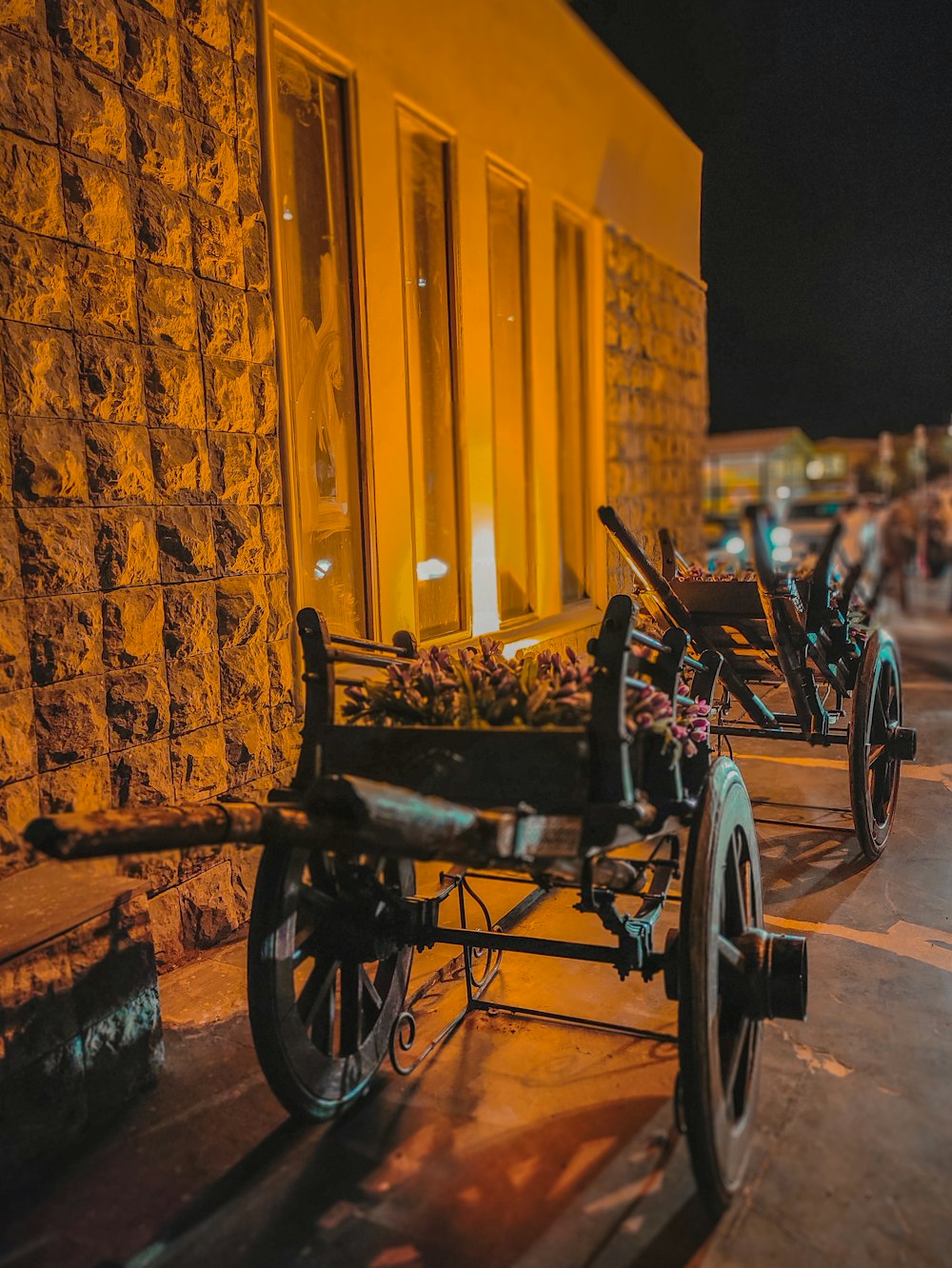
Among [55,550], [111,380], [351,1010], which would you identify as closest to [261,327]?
[111,380]

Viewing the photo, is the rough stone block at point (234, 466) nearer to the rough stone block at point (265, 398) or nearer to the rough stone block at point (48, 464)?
the rough stone block at point (265, 398)

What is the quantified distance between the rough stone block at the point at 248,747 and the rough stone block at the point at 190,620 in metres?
0.38

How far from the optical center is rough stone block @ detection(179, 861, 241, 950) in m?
4.04

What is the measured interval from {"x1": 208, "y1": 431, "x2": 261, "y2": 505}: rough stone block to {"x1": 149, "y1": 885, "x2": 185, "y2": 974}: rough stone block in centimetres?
166

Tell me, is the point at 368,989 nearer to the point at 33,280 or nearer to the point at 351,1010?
the point at 351,1010

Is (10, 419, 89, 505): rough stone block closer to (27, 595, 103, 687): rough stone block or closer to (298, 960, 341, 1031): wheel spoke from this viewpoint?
(27, 595, 103, 687): rough stone block

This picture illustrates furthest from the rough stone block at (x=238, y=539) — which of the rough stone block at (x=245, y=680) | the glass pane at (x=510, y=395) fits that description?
the glass pane at (x=510, y=395)

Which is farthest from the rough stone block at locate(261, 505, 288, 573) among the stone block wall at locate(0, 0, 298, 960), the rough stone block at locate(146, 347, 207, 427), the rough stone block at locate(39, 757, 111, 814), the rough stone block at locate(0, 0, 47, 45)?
the rough stone block at locate(0, 0, 47, 45)

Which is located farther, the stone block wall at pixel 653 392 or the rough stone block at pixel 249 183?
the stone block wall at pixel 653 392

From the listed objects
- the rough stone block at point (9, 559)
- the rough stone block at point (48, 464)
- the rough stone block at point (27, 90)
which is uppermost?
the rough stone block at point (27, 90)

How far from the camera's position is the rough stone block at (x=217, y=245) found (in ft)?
13.3

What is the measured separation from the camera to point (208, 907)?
4.13m

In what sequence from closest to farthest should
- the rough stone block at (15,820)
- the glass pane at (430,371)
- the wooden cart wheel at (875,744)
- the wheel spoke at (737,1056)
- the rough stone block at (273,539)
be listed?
1. the wheel spoke at (737,1056)
2. the rough stone block at (15,820)
3. the rough stone block at (273,539)
4. the wooden cart wheel at (875,744)
5. the glass pane at (430,371)

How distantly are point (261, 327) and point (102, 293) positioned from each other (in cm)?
86
